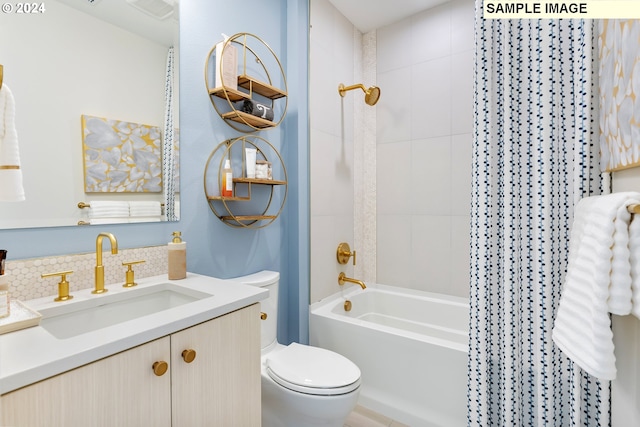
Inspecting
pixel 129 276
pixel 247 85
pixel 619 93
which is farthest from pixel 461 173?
pixel 129 276

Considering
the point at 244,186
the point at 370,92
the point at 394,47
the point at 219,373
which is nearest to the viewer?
the point at 219,373

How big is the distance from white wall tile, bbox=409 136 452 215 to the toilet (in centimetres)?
138

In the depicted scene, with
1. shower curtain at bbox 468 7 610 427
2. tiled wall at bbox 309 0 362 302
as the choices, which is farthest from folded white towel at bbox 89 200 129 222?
shower curtain at bbox 468 7 610 427

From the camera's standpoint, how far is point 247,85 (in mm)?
1726

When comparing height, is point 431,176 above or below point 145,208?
above

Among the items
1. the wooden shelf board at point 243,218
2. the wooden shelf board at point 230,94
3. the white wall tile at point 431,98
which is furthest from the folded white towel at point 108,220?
the white wall tile at point 431,98

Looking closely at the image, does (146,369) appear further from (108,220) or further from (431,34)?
(431,34)

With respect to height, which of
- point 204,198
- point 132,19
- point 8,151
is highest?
point 132,19

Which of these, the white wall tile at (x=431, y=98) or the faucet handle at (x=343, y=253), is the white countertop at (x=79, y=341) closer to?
the faucet handle at (x=343, y=253)

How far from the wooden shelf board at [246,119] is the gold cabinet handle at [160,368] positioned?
1.18 metres

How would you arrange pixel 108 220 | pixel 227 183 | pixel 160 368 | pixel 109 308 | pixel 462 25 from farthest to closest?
pixel 462 25 < pixel 227 183 < pixel 108 220 < pixel 109 308 < pixel 160 368

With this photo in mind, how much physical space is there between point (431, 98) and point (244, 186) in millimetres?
1566

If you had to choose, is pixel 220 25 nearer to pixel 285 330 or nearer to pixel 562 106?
pixel 562 106

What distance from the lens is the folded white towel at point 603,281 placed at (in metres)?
0.74
